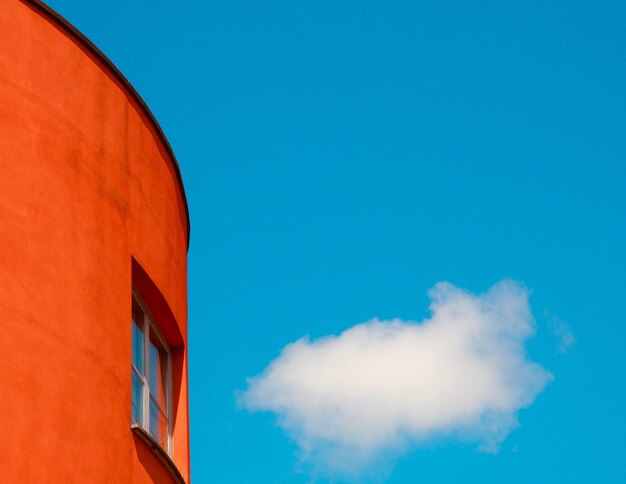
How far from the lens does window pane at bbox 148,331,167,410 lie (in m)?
10.5

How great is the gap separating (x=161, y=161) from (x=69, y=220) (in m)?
2.45

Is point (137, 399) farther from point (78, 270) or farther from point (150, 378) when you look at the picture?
point (78, 270)

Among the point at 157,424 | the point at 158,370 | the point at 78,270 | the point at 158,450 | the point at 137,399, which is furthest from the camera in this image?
the point at 158,370

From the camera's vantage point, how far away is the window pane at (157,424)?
10.2m

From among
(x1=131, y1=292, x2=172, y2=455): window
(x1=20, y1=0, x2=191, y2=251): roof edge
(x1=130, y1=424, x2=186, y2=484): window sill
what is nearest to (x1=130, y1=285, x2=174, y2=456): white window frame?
(x1=131, y1=292, x2=172, y2=455): window

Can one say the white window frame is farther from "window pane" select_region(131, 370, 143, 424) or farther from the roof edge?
the roof edge

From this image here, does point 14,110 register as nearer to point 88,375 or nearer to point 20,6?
point 20,6

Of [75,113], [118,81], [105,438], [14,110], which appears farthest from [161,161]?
[105,438]

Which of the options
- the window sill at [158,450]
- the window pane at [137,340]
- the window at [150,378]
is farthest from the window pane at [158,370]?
the window sill at [158,450]

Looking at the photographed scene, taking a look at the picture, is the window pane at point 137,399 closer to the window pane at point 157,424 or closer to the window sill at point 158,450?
the window pane at point 157,424

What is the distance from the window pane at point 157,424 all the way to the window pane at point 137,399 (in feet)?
1.02

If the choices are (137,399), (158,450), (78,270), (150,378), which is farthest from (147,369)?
(78,270)

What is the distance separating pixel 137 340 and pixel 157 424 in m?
0.78

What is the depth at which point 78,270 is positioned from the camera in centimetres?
862
